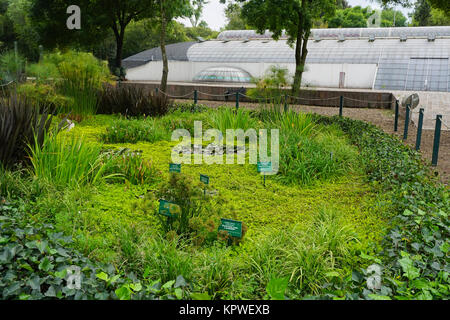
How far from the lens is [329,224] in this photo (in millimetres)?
4141

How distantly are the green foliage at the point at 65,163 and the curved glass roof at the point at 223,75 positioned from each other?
68.8 feet

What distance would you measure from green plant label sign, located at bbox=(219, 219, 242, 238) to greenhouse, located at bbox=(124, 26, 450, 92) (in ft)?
58.4

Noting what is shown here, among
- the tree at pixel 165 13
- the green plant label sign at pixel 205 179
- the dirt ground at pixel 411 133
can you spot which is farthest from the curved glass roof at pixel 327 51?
the green plant label sign at pixel 205 179

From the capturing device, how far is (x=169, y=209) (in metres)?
3.95

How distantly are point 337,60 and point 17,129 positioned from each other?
23094 mm

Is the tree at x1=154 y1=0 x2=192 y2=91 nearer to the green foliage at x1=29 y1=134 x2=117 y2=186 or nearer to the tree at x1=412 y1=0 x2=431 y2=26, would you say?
the green foliage at x1=29 y1=134 x2=117 y2=186

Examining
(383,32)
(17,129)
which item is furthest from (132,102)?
(383,32)

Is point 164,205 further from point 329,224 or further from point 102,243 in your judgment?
point 329,224

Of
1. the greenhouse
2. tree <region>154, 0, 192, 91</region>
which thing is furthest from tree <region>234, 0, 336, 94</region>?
the greenhouse

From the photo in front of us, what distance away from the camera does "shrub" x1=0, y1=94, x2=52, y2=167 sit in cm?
520

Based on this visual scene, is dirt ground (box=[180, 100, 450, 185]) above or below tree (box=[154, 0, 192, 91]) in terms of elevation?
below

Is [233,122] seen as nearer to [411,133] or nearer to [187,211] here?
[411,133]
